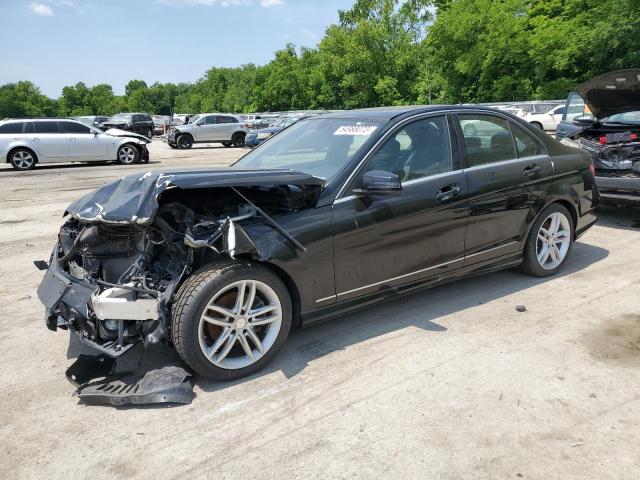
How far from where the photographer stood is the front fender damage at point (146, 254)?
300cm

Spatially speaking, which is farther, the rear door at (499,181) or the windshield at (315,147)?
the rear door at (499,181)

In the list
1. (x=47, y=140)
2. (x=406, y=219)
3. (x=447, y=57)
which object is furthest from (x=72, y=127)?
(x=447, y=57)

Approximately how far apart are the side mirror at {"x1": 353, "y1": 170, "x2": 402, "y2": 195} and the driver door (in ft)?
0.29

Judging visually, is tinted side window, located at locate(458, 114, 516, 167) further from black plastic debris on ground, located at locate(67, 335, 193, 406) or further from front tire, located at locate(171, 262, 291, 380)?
black plastic debris on ground, located at locate(67, 335, 193, 406)

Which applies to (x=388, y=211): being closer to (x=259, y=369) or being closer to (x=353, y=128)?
(x=353, y=128)

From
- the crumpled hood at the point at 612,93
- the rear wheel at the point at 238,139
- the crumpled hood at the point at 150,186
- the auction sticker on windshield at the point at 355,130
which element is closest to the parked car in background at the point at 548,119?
the rear wheel at the point at 238,139

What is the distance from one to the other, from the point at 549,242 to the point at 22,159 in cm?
1676

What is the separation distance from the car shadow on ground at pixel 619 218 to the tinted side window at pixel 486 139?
3.40 metres

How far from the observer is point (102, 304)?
2.97 meters

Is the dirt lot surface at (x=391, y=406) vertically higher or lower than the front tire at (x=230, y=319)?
lower

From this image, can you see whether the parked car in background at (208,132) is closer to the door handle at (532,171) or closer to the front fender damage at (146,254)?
the door handle at (532,171)

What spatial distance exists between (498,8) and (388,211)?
39.7 m

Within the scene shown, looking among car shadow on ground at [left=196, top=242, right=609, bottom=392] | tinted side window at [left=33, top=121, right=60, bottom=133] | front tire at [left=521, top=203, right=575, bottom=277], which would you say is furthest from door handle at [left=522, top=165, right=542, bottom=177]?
tinted side window at [left=33, top=121, right=60, bottom=133]

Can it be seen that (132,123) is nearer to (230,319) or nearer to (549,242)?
(549,242)
